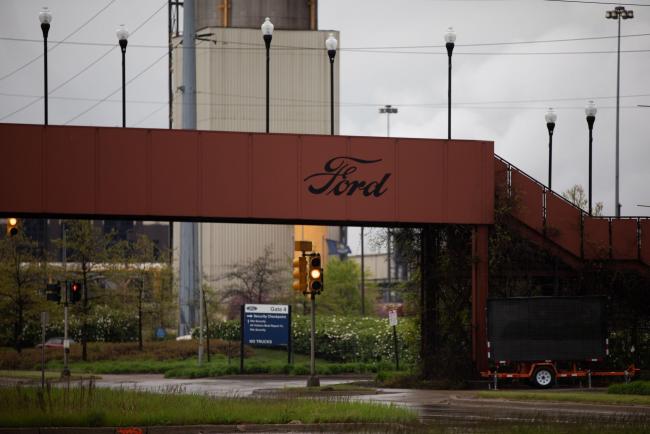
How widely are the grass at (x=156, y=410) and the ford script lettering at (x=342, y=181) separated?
41.8 feet

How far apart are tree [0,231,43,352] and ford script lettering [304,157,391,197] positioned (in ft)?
91.7

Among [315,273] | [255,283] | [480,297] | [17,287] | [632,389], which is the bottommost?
[632,389]

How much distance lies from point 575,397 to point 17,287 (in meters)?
38.7

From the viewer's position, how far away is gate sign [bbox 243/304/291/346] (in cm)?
5788

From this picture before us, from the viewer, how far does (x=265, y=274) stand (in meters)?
86.8

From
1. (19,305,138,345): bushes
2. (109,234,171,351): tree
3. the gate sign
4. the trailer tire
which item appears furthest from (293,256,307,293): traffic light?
(19,305,138,345): bushes

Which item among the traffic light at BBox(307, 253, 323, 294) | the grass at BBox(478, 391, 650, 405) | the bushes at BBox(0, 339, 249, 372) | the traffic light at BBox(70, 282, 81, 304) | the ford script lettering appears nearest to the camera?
the grass at BBox(478, 391, 650, 405)

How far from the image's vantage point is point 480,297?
41469 mm

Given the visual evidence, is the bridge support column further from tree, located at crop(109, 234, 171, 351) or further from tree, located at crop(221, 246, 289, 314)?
tree, located at crop(221, 246, 289, 314)

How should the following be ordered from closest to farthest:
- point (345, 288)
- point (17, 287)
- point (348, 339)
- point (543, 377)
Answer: point (543, 377)
point (17, 287)
point (348, 339)
point (345, 288)

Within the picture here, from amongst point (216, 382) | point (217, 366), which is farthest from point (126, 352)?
point (216, 382)

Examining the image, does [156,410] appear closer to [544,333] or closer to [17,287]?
[544,333]

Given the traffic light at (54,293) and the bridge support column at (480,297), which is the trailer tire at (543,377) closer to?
the bridge support column at (480,297)

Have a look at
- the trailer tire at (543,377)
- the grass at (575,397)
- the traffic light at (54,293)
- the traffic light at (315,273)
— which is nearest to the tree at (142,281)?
the traffic light at (54,293)
